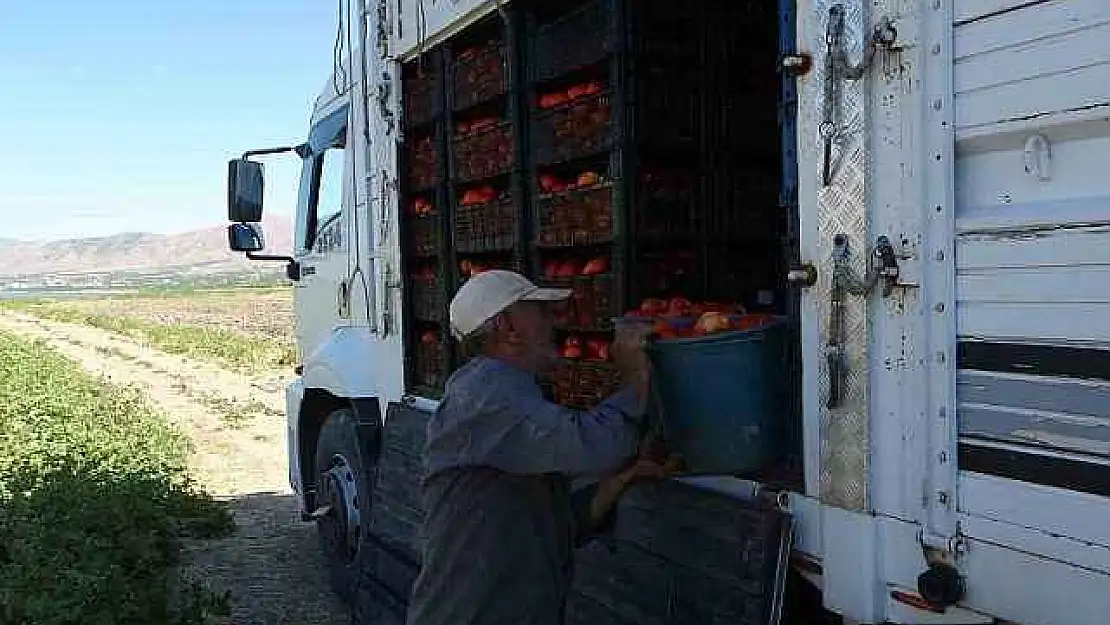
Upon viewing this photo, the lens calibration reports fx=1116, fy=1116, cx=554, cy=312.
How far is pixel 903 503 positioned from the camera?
2.37 m

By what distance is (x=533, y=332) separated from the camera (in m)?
2.97

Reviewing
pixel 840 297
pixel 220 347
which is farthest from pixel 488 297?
pixel 220 347

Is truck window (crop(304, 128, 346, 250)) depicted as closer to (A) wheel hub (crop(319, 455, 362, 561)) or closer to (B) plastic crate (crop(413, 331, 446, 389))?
(B) plastic crate (crop(413, 331, 446, 389))

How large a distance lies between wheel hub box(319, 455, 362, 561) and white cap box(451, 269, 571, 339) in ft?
10.7

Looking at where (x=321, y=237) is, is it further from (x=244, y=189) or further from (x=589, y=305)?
(x=589, y=305)

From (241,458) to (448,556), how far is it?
10.8 meters

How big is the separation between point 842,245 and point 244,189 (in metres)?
4.99

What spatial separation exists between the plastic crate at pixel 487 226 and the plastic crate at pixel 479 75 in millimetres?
430

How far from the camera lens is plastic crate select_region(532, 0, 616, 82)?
370 cm

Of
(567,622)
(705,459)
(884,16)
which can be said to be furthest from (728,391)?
(567,622)

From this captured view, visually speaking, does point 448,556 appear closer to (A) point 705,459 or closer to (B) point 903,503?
(A) point 705,459

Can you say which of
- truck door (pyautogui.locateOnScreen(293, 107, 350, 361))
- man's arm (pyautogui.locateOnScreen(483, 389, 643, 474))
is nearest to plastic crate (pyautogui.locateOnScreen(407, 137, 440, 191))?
truck door (pyautogui.locateOnScreen(293, 107, 350, 361))

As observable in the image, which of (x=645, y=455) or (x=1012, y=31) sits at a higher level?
(x=1012, y=31)

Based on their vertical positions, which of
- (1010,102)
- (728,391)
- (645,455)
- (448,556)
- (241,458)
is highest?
(1010,102)
